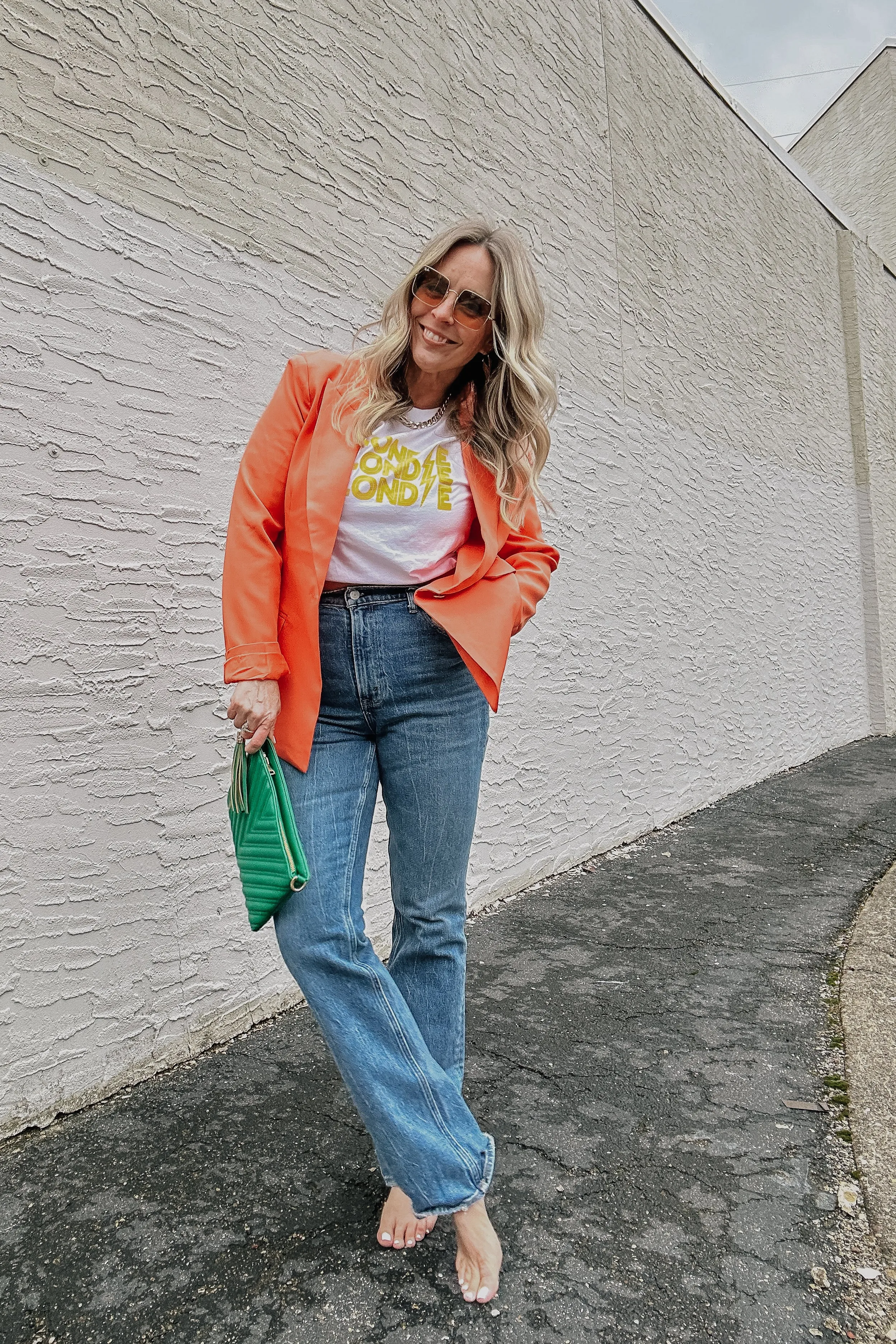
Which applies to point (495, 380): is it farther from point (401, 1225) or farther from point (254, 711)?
point (401, 1225)

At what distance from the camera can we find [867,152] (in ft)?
41.6

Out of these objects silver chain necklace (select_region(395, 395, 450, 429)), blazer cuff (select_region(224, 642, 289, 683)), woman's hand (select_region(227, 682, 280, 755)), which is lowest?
woman's hand (select_region(227, 682, 280, 755))

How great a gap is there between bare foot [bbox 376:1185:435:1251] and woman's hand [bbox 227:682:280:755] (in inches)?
33.8

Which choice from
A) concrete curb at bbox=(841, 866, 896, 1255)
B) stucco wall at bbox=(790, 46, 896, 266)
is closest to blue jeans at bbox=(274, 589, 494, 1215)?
concrete curb at bbox=(841, 866, 896, 1255)

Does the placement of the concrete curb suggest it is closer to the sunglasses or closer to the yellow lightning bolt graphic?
the yellow lightning bolt graphic

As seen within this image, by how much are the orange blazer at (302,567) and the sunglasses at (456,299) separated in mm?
238

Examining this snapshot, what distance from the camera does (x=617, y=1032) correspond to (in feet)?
9.23

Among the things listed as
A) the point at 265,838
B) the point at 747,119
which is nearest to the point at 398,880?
the point at 265,838

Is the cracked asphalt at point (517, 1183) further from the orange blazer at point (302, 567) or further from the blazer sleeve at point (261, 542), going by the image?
the blazer sleeve at point (261, 542)

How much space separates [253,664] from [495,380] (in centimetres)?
74

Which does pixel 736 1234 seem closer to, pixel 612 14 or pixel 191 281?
pixel 191 281

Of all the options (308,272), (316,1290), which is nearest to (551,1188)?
(316,1290)

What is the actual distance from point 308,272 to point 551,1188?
2683 mm

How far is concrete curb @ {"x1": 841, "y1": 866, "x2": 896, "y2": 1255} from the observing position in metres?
1.99
